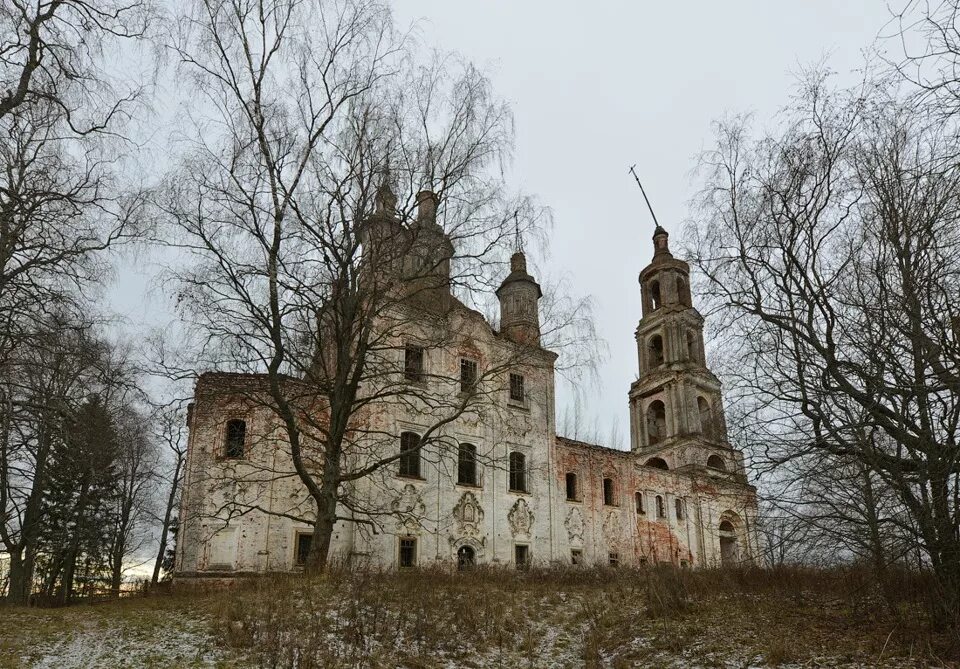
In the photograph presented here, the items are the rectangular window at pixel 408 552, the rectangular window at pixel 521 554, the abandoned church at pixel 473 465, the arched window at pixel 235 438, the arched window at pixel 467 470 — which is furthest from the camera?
the rectangular window at pixel 521 554

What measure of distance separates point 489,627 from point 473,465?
527 inches

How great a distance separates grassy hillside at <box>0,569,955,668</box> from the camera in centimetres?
1016

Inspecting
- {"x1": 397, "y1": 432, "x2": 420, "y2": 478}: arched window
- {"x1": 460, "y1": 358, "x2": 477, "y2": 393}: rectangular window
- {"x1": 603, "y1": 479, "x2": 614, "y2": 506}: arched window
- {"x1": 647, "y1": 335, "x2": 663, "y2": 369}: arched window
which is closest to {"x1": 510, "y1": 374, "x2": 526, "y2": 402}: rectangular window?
{"x1": 460, "y1": 358, "x2": 477, "y2": 393}: rectangular window

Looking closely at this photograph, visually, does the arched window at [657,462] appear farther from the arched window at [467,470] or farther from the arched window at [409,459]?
the arched window at [409,459]

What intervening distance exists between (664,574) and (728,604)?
1.40 meters

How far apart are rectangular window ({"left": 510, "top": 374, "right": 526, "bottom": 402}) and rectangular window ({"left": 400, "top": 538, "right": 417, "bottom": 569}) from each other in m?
7.22

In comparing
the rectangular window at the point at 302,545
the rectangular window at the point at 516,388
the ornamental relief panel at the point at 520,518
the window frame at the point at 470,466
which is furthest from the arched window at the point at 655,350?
the rectangular window at the point at 302,545

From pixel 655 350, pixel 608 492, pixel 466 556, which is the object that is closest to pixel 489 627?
pixel 466 556

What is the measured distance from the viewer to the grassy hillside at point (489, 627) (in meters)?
10.2

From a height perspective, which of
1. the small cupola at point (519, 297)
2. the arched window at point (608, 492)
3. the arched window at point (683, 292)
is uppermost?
the arched window at point (683, 292)

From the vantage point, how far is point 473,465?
2572 centimetres

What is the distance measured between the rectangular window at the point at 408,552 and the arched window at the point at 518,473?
4.92 m

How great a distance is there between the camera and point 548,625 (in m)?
13.0

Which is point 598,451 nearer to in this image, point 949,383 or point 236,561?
point 236,561
